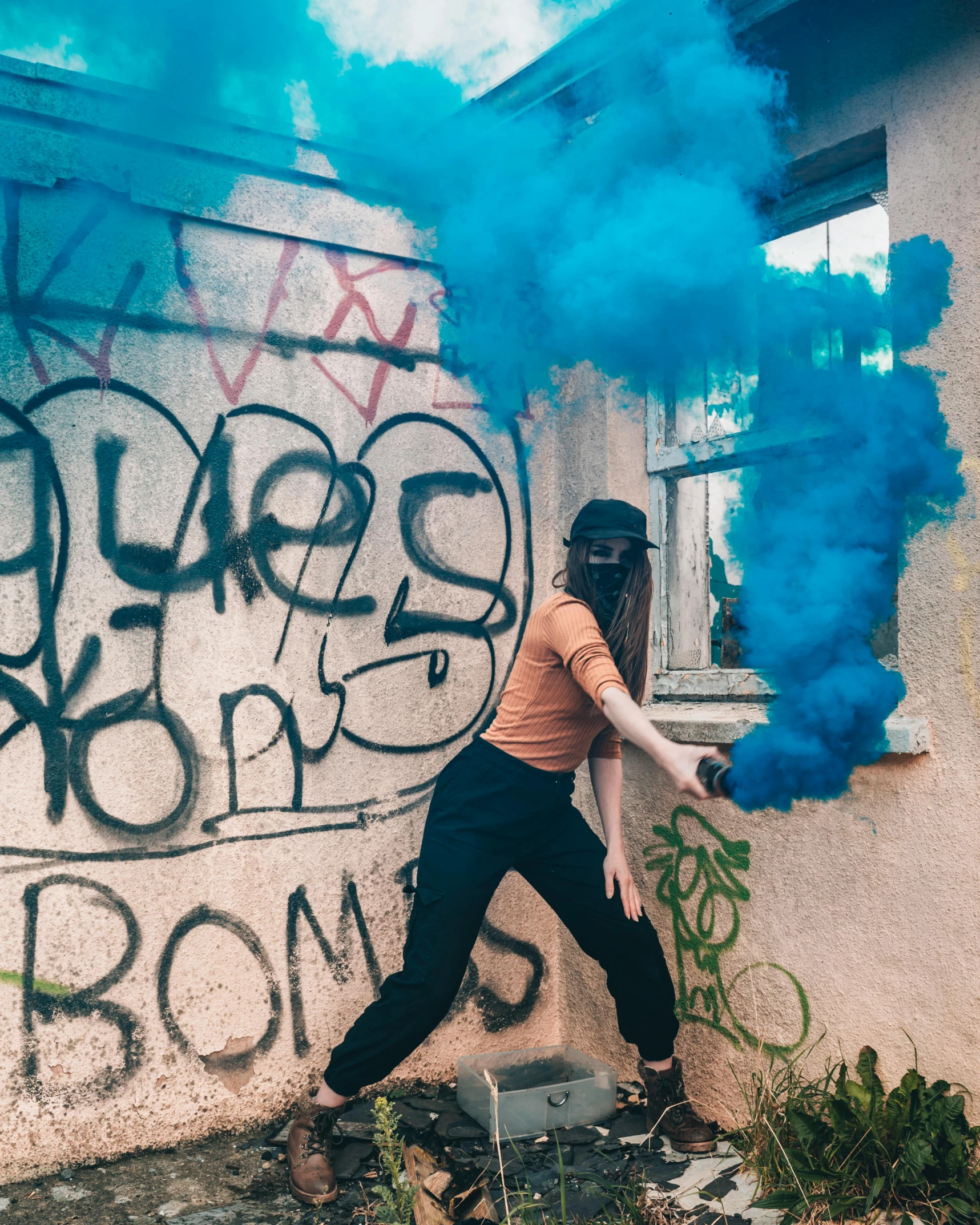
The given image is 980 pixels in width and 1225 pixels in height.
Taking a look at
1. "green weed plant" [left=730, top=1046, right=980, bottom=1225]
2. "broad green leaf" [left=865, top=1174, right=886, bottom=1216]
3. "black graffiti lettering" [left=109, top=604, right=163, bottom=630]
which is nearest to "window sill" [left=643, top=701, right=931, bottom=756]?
"green weed plant" [left=730, top=1046, right=980, bottom=1225]

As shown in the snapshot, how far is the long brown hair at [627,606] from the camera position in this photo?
2.79m

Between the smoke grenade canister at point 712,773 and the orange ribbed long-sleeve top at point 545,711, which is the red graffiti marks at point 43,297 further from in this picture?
the smoke grenade canister at point 712,773

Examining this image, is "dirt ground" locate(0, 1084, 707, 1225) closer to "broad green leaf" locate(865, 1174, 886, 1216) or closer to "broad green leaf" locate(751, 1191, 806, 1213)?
"broad green leaf" locate(751, 1191, 806, 1213)

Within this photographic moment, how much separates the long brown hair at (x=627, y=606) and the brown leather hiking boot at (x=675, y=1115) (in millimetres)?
1216

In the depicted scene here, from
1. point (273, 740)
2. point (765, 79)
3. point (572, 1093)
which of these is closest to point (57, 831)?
point (273, 740)

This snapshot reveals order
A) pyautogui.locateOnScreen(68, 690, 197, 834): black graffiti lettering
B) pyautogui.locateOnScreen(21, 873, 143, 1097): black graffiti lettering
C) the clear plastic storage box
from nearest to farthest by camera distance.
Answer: pyautogui.locateOnScreen(21, 873, 143, 1097): black graffiti lettering → pyautogui.locateOnScreen(68, 690, 197, 834): black graffiti lettering → the clear plastic storage box

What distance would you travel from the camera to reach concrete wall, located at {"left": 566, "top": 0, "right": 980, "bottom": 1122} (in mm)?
2418

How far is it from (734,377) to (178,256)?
5.98 feet

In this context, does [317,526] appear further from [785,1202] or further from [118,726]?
[785,1202]

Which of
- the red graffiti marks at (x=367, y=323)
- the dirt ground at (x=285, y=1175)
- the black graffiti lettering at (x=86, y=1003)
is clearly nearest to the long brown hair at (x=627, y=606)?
the red graffiti marks at (x=367, y=323)

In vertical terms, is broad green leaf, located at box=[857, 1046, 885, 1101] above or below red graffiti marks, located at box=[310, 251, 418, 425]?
below

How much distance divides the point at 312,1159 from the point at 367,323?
269cm

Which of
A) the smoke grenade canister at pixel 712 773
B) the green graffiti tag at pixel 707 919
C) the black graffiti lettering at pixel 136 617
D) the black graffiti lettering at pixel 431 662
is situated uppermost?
the black graffiti lettering at pixel 136 617

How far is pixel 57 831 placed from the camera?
2.87 metres
